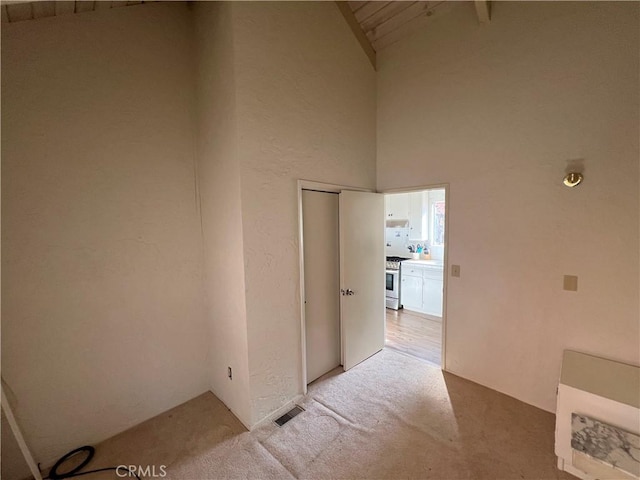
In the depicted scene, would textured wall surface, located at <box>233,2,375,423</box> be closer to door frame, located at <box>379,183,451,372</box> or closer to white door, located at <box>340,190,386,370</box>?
white door, located at <box>340,190,386,370</box>

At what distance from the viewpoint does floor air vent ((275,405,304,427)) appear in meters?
2.25

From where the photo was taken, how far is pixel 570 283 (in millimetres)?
2193

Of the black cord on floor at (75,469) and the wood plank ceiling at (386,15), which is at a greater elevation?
the wood plank ceiling at (386,15)

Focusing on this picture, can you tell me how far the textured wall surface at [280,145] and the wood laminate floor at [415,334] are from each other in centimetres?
168

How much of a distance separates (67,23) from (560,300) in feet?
14.7

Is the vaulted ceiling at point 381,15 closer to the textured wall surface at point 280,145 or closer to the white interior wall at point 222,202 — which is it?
the textured wall surface at point 280,145

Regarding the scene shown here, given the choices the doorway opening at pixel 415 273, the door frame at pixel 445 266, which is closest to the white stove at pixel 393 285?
the doorway opening at pixel 415 273

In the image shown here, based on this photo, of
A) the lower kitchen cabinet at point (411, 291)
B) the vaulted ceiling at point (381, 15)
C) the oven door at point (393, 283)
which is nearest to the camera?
the vaulted ceiling at point (381, 15)

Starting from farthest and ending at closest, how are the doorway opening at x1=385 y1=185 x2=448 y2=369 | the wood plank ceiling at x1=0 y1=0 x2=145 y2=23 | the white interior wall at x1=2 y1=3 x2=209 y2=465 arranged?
the doorway opening at x1=385 y1=185 x2=448 y2=369
the white interior wall at x1=2 y1=3 x2=209 y2=465
the wood plank ceiling at x1=0 y1=0 x2=145 y2=23

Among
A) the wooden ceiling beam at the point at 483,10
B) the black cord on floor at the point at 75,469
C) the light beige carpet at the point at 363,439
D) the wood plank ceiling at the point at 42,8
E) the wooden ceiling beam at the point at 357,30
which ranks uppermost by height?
the wooden ceiling beam at the point at 357,30

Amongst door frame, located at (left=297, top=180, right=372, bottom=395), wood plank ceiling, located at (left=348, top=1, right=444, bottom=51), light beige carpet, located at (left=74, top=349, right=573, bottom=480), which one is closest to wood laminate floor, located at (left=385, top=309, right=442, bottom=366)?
light beige carpet, located at (left=74, top=349, right=573, bottom=480)

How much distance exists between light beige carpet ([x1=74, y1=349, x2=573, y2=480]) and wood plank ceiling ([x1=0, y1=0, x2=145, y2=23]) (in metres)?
3.09

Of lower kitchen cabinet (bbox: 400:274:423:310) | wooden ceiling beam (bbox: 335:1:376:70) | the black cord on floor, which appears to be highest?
wooden ceiling beam (bbox: 335:1:376:70)

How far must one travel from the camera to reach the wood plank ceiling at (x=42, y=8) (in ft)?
5.30
